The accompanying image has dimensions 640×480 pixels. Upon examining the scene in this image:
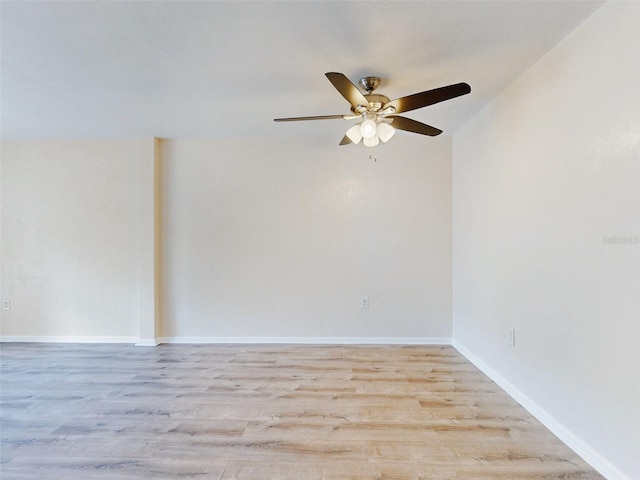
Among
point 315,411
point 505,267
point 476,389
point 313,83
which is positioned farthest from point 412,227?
point 315,411

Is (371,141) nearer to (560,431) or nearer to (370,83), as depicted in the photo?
(370,83)

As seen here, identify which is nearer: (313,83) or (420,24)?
(420,24)

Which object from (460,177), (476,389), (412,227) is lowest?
(476,389)

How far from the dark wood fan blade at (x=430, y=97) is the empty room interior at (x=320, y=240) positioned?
0.02m

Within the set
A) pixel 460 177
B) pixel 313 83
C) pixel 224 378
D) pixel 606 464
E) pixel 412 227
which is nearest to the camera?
pixel 606 464

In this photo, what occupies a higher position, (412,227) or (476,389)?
(412,227)

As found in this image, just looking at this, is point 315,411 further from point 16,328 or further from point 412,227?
point 16,328

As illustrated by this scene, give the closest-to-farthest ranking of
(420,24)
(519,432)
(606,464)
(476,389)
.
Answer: (606,464), (420,24), (519,432), (476,389)

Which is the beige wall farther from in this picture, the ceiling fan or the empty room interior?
the ceiling fan

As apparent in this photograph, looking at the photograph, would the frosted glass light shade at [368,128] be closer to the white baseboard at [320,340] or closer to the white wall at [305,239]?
the white wall at [305,239]

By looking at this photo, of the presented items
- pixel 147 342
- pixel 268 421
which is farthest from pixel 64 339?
pixel 268 421

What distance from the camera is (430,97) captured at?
184 cm

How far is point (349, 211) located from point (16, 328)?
4.06 m

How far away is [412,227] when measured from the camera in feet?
11.9
